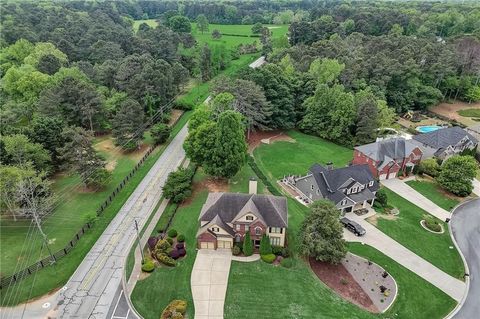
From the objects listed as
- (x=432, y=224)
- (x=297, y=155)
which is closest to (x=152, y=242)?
(x=297, y=155)

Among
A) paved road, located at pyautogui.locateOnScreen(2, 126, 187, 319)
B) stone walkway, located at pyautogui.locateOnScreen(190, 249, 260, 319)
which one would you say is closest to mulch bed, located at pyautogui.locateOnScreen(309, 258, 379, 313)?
stone walkway, located at pyautogui.locateOnScreen(190, 249, 260, 319)

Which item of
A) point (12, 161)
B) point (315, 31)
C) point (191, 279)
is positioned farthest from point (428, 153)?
point (315, 31)

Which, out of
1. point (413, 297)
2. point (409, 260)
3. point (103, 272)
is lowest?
point (413, 297)

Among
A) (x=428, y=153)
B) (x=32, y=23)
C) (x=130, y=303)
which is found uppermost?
(x=32, y=23)

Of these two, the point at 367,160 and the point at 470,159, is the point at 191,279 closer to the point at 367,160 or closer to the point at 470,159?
the point at 367,160

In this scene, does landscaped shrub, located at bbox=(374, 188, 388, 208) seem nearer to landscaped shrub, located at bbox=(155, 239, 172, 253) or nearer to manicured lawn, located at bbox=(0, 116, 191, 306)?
landscaped shrub, located at bbox=(155, 239, 172, 253)

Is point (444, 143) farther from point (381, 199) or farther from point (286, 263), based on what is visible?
point (286, 263)

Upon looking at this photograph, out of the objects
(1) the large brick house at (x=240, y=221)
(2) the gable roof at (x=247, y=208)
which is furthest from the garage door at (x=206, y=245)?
(2) the gable roof at (x=247, y=208)
